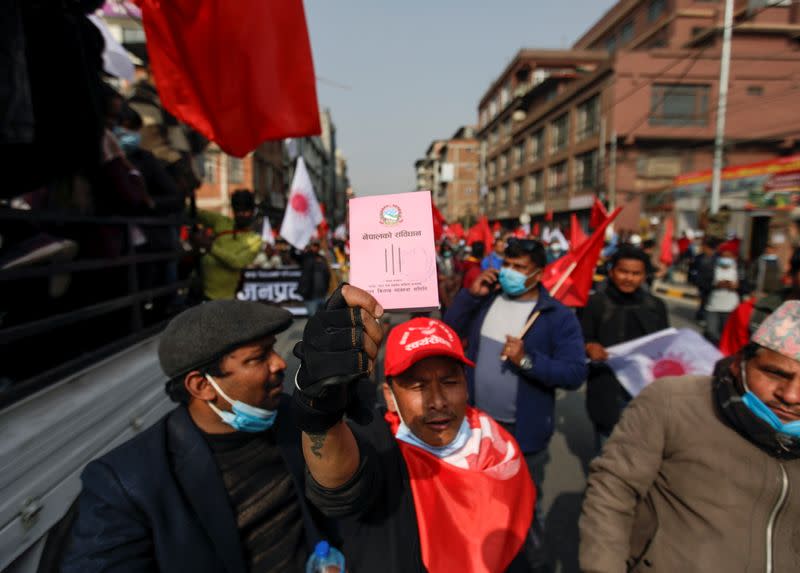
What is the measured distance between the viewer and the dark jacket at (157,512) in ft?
4.27

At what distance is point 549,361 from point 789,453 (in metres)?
1.27

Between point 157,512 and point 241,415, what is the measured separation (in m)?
0.42

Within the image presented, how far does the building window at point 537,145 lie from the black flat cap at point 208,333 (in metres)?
37.8

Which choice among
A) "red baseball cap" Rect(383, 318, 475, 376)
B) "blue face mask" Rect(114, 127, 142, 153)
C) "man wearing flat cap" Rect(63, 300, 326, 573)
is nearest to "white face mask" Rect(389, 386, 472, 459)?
"red baseball cap" Rect(383, 318, 475, 376)

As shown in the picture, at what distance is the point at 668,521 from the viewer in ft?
5.45

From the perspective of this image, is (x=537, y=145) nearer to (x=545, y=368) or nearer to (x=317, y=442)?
(x=545, y=368)

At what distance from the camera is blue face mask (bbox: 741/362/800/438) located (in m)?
1.46

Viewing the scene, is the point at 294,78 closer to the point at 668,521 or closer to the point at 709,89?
the point at 668,521

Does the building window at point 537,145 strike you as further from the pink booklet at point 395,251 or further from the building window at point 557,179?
the pink booklet at point 395,251

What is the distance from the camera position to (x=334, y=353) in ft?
3.23

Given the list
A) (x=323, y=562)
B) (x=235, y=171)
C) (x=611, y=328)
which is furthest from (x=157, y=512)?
(x=235, y=171)

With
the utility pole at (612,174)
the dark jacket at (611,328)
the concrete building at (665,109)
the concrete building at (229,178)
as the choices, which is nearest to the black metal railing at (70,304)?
the dark jacket at (611,328)

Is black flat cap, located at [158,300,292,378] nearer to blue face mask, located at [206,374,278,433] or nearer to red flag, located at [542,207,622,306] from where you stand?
blue face mask, located at [206,374,278,433]

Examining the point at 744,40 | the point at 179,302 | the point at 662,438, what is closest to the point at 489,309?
the point at 662,438
